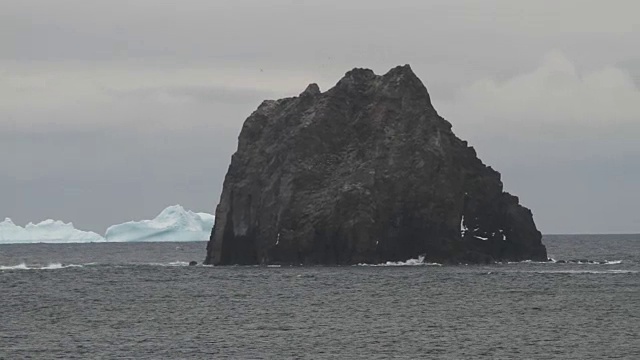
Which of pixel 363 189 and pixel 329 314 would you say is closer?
pixel 329 314

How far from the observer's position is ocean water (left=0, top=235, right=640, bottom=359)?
58.6 metres

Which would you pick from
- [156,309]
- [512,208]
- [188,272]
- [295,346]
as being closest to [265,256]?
[188,272]

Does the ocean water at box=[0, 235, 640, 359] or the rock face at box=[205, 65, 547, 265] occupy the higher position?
the rock face at box=[205, 65, 547, 265]

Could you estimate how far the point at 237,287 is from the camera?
9512 cm

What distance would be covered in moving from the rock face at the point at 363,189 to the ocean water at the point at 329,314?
4.53 meters

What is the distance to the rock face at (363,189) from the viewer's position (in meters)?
118

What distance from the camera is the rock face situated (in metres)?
118

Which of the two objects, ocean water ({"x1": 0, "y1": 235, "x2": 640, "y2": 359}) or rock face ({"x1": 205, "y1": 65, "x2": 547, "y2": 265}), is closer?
ocean water ({"x1": 0, "y1": 235, "x2": 640, "y2": 359})

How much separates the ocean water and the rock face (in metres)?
4.53

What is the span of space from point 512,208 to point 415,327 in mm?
58402

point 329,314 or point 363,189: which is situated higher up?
point 363,189

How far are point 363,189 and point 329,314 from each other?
4274cm

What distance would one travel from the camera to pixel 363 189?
383 ft

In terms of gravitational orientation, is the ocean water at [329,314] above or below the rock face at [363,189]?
below
